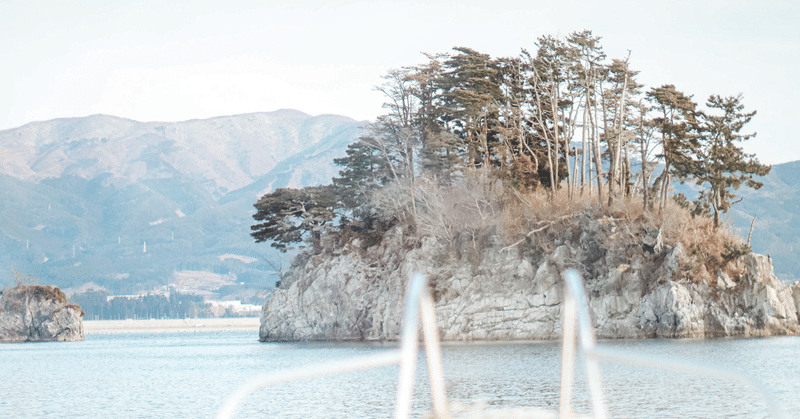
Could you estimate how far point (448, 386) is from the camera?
39500 mm

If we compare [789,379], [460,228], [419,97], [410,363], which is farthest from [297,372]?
[419,97]

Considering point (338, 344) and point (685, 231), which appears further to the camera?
point (338, 344)

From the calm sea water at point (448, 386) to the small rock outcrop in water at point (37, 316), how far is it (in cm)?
5372

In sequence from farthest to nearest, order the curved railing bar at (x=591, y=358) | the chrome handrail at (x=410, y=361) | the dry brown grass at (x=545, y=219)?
the dry brown grass at (x=545, y=219) < the curved railing bar at (x=591, y=358) < the chrome handrail at (x=410, y=361)

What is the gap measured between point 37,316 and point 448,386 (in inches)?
3690

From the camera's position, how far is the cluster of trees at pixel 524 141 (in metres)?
64.6

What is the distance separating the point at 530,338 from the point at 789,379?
3234 cm

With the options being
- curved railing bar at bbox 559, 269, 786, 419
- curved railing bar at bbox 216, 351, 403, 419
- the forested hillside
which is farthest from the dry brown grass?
curved railing bar at bbox 216, 351, 403, 419

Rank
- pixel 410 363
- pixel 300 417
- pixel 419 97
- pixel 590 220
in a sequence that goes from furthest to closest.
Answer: pixel 419 97, pixel 590 220, pixel 300 417, pixel 410 363

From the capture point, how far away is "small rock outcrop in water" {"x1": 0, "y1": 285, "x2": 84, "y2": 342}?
114625mm

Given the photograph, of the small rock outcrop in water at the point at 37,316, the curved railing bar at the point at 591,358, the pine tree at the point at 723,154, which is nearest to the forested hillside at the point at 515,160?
the pine tree at the point at 723,154

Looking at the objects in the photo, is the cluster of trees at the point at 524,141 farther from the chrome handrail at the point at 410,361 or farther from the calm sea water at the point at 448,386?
the chrome handrail at the point at 410,361

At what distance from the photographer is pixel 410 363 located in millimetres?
4098

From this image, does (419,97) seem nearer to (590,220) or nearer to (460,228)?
(460,228)
